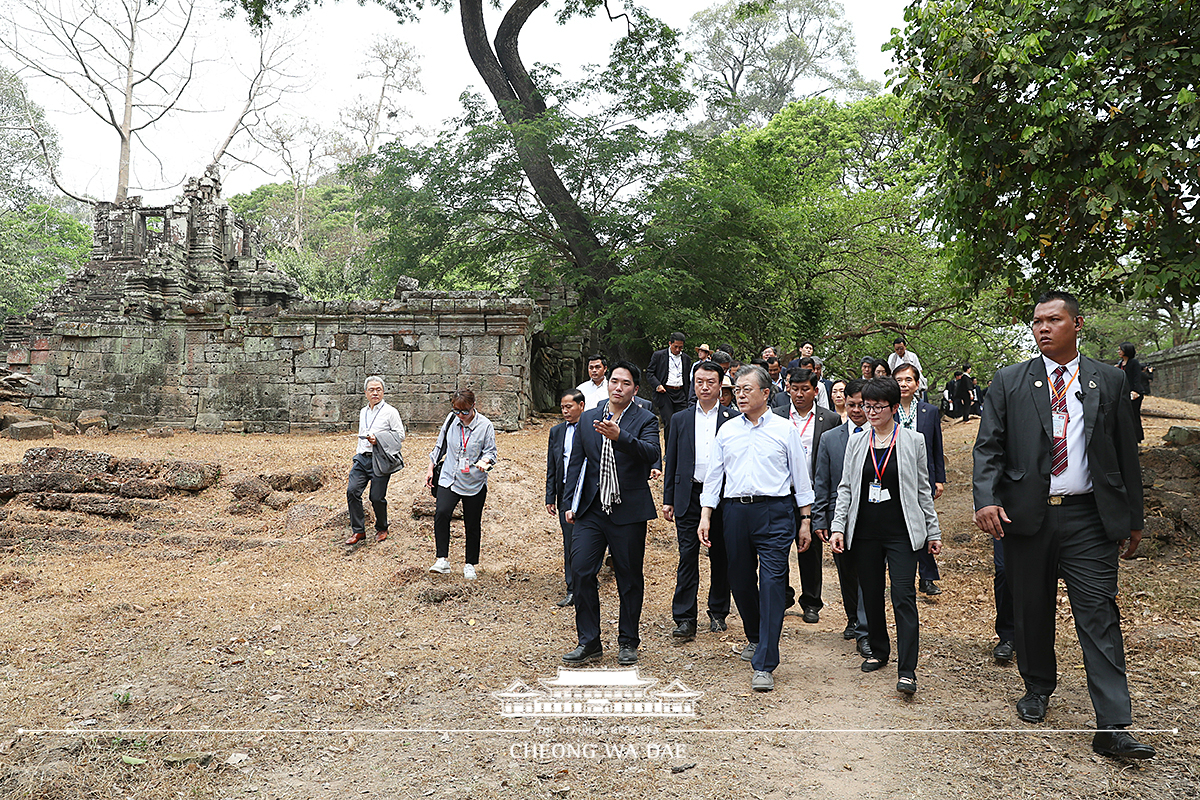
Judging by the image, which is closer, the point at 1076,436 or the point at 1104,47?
the point at 1076,436

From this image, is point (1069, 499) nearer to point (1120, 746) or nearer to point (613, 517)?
point (1120, 746)

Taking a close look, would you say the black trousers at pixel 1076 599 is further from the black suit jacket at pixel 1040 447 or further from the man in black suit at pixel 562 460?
the man in black suit at pixel 562 460

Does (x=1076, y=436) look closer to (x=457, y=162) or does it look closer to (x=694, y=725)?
(x=694, y=725)

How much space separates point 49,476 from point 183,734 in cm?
667

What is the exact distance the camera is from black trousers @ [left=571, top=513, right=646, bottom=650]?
4.62 metres

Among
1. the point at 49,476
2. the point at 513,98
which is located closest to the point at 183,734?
the point at 49,476

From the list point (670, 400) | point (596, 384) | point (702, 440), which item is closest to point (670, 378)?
point (670, 400)

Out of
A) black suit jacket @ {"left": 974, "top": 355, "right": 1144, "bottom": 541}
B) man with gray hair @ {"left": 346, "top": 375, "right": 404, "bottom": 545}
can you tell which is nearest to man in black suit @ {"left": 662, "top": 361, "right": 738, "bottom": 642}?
black suit jacket @ {"left": 974, "top": 355, "right": 1144, "bottom": 541}

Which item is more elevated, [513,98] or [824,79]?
[824,79]

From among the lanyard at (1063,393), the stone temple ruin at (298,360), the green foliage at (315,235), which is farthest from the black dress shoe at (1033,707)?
the green foliage at (315,235)

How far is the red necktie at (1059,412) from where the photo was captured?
11.6 feet

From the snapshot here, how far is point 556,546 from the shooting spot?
8148 millimetres

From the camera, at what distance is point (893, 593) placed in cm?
421

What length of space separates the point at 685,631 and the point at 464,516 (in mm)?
2457
